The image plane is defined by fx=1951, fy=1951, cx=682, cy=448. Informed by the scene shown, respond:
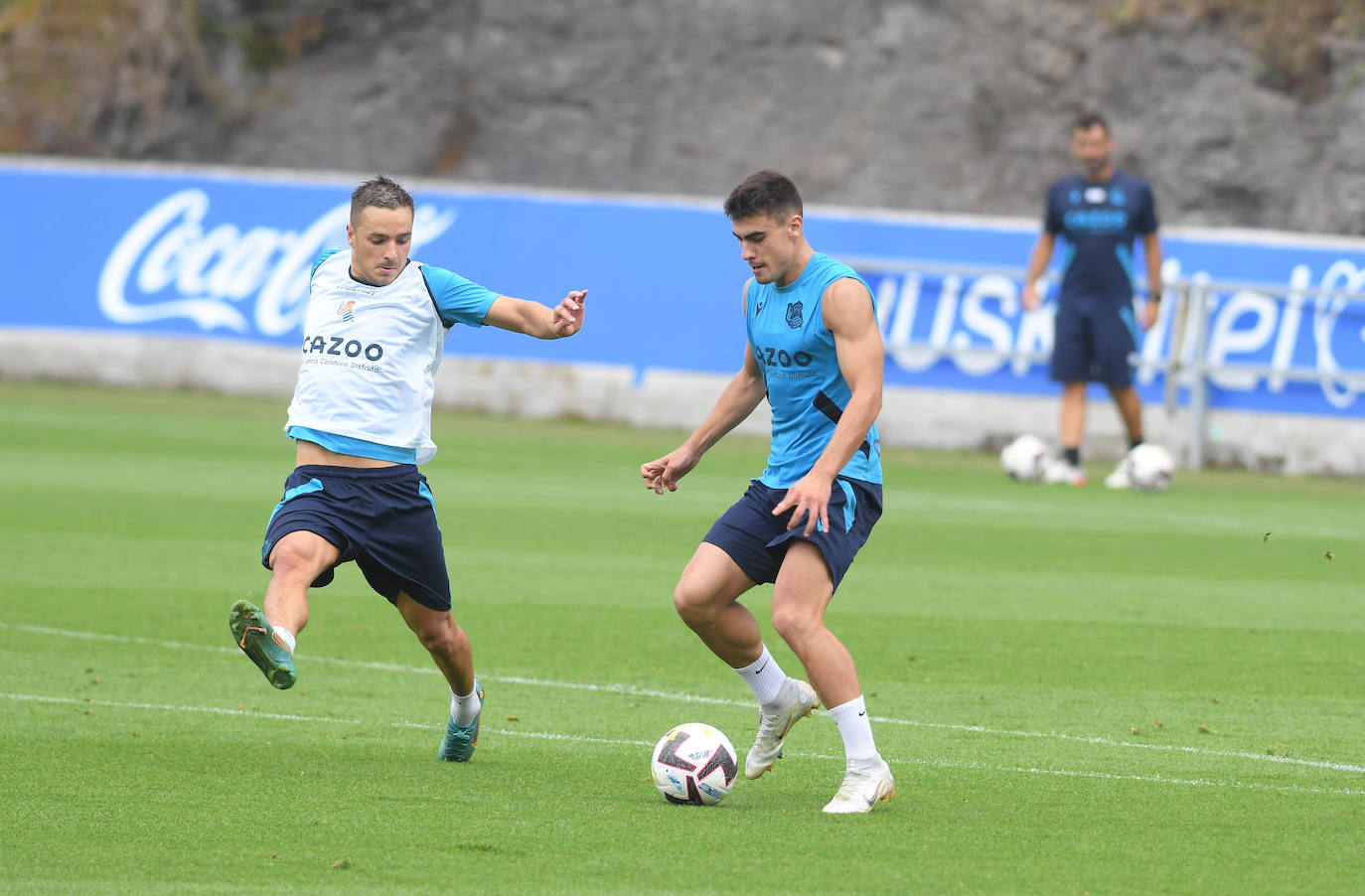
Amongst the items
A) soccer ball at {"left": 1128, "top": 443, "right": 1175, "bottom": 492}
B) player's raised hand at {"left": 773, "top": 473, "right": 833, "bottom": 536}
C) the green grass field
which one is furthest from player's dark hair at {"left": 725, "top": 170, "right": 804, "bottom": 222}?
soccer ball at {"left": 1128, "top": 443, "right": 1175, "bottom": 492}

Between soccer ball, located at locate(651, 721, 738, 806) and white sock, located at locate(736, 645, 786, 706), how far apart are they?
1.27 ft

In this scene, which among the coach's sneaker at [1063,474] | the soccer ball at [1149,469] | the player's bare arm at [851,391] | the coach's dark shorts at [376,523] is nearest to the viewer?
the player's bare arm at [851,391]

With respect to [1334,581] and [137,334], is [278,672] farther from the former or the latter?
[137,334]

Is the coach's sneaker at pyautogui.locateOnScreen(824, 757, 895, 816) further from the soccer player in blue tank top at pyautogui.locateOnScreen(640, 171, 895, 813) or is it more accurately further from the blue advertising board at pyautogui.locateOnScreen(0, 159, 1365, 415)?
the blue advertising board at pyautogui.locateOnScreen(0, 159, 1365, 415)

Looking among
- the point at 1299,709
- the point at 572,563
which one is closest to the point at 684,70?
the point at 572,563

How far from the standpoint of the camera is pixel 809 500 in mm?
5508

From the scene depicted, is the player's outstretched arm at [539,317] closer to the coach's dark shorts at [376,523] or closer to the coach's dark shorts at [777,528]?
the coach's dark shorts at [376,523]

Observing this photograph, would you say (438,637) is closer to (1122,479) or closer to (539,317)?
(539,317)

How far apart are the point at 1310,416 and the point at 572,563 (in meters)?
8.63

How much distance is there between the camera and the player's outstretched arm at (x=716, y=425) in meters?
6.21

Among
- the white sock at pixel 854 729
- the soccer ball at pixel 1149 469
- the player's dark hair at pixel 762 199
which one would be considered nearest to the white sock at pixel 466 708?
the white sock at pixel 854 729

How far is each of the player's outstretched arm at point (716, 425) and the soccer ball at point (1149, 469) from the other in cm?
905

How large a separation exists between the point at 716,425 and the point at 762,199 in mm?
833

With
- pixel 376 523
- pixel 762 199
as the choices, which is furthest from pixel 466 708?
pixel 762 199
